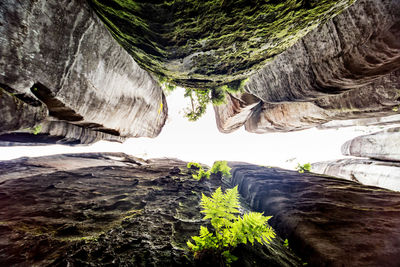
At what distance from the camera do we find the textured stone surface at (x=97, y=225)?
1.95m

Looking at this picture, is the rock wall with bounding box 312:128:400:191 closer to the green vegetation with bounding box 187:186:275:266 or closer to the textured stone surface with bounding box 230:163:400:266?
the textured stone surface with bounding box 230:163:400:266

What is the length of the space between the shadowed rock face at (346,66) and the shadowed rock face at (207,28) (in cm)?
49

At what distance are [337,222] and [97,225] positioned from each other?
4796 mm

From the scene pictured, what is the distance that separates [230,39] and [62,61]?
4295 millimetres

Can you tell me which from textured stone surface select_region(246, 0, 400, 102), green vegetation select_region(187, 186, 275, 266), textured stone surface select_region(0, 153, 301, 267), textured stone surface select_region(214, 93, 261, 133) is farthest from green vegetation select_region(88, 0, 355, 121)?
textured stone surface select_region(0, 153, 301, 267)

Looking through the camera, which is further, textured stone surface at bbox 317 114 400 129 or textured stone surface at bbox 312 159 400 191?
textured stone surface at bbox 317 114 400 129

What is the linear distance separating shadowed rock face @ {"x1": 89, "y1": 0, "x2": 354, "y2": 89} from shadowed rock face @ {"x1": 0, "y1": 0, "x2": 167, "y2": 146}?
1.85 feet

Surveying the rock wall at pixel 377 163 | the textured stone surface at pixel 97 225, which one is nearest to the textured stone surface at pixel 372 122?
the rock wall at pixel 377 163

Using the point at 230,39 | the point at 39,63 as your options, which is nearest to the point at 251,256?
the point at 230,39

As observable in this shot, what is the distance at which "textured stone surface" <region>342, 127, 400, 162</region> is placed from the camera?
41.1ft

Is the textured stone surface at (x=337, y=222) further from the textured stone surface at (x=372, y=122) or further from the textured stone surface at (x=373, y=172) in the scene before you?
the textured stone surface at (x=372, y=122)

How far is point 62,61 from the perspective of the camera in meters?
3.77

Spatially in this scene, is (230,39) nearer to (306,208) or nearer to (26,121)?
(306,208)

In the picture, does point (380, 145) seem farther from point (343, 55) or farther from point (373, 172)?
point (343, 55)
